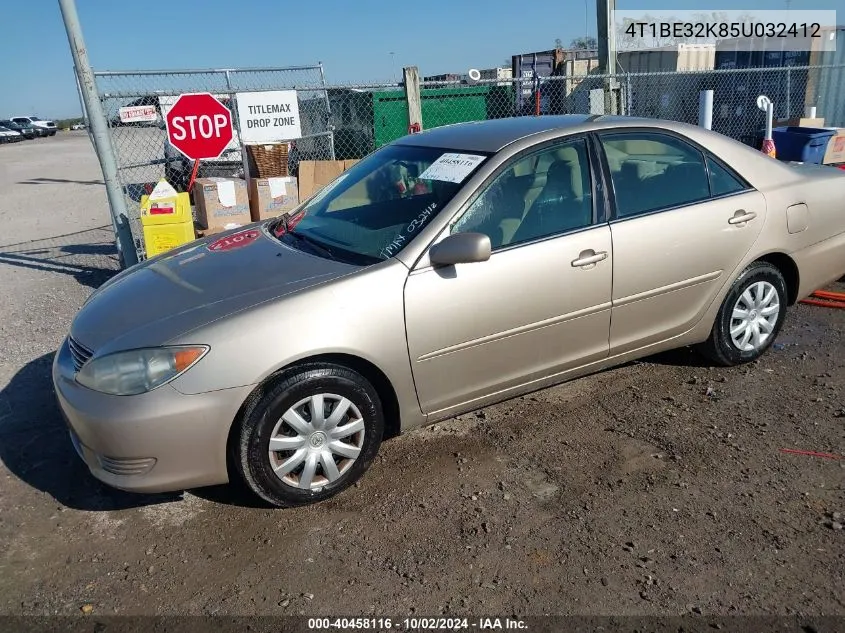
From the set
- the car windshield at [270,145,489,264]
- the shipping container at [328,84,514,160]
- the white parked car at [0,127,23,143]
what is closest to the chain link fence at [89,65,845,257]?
the shipping container at [328,84,514,160]

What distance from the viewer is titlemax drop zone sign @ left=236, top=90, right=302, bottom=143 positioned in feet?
25.9

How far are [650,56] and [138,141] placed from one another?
594 inches

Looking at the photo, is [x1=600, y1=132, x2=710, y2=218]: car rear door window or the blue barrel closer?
[x1=600, y1=132, x2=710, y2=218]: car rear door window

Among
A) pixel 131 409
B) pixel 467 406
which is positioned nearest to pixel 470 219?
pixel 467 406

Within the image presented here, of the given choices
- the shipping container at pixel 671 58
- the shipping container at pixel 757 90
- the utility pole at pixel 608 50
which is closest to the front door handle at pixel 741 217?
the utility pole at pixel 608 50

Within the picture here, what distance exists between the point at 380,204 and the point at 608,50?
20.5ft

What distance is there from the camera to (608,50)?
8758 mm

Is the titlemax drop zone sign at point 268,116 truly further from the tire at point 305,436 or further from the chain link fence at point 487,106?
the tire at point 305,436

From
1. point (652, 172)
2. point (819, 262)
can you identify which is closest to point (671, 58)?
point (819, 262)

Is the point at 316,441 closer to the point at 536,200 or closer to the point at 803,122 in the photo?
the point at 536,200

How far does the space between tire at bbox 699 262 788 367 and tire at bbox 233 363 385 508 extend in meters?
2.32

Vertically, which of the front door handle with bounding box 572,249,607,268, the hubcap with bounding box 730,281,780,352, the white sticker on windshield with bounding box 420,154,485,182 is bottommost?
the hubcap with bounding box 730,281,780,352

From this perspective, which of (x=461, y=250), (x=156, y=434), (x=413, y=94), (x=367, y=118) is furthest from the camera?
(x=367, y=118)

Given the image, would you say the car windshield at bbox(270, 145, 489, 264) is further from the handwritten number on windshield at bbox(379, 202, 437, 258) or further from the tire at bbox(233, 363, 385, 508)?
the tire at bbox(233, 363, 385, 508)
